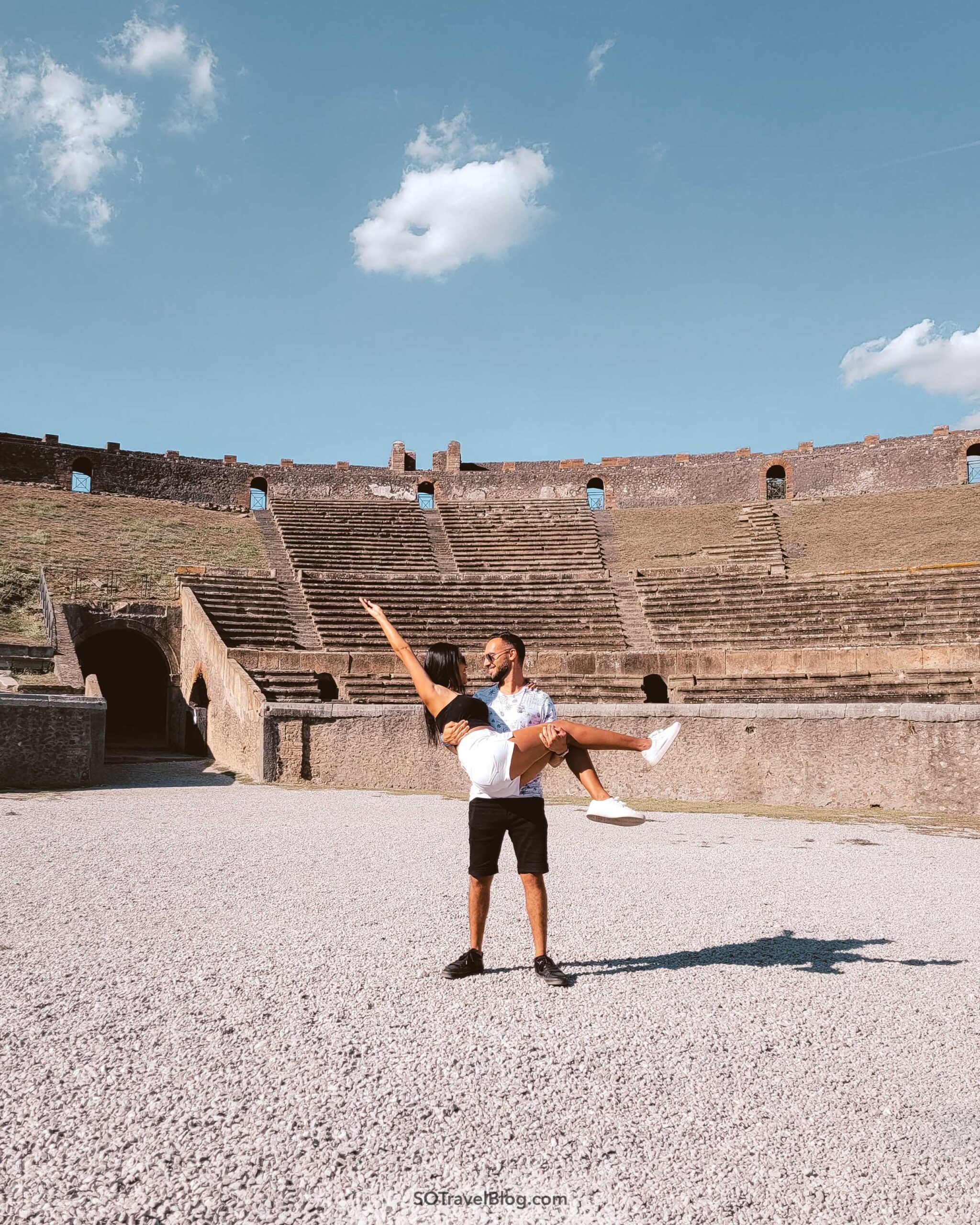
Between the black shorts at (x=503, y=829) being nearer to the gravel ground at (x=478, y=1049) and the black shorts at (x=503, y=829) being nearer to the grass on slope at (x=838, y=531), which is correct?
the gravel ground at (x=478, y=1049)

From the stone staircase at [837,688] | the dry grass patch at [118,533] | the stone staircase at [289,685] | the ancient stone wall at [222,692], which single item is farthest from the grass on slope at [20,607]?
the stone staircase at [837,688]

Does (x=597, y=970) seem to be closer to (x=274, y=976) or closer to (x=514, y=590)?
(x=274, y=976)

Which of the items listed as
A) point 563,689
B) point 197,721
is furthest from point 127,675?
point 563,689

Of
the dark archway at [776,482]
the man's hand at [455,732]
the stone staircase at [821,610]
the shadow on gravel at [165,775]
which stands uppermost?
the dark archway at [776,482]

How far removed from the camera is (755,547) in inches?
994

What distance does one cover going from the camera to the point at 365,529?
90.6ft

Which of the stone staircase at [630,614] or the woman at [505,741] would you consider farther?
the stone staircase at [630,614]

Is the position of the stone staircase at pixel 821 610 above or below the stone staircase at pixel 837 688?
above

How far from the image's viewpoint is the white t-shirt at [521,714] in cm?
346

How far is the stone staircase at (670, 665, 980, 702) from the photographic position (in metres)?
12.4

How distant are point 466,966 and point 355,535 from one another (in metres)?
24.5

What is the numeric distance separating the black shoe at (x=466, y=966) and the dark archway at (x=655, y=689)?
11.8m

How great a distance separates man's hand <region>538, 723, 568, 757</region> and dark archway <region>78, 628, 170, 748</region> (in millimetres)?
22613

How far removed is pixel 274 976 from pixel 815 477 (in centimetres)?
3063
